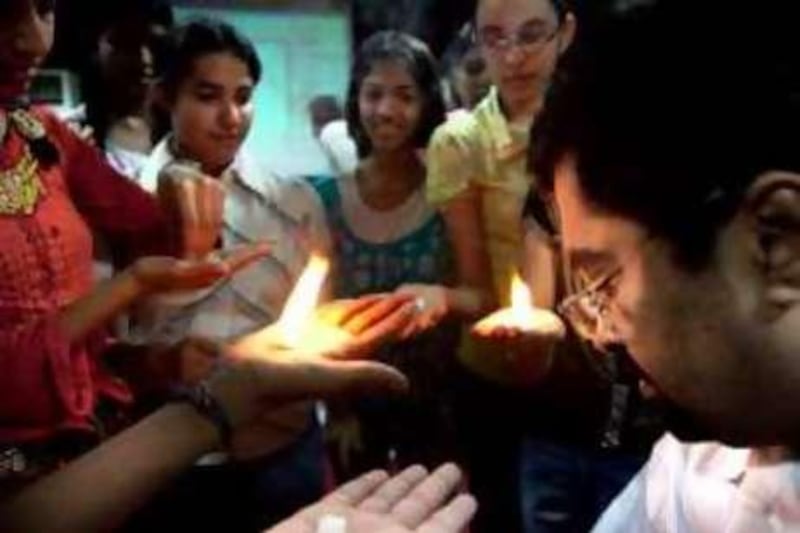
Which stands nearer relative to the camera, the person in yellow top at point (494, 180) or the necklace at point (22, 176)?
the necklace at point (22, 176)

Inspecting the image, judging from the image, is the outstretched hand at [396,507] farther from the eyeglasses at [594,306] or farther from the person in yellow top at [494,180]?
the person in yellow top at [494,180]

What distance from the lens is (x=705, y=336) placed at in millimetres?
1365

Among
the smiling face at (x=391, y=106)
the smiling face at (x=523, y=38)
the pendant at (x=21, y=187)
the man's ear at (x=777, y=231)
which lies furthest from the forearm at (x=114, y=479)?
the smiling face at (x=391, y=106)

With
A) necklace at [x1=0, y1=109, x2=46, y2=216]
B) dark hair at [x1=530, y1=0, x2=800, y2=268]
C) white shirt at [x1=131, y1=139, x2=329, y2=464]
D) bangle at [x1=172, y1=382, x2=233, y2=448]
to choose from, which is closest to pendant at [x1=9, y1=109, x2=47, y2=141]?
necklace at [x1=0, y1=109, x2=46, y2=216]

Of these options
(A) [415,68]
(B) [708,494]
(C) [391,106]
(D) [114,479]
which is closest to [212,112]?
(C) [391,106]

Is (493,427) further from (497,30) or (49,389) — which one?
(49,389)

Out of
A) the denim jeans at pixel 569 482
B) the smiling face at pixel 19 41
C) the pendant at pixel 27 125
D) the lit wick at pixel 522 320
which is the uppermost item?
the smiling face at pixel 19 41

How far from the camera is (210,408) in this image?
2150 millimetres

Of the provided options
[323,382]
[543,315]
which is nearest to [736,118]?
[323,382]

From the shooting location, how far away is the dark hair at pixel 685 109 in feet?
4.08

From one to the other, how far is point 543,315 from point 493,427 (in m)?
0.81

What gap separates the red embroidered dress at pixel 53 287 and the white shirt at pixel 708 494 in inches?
44.1

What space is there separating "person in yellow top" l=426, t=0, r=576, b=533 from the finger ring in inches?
51.3

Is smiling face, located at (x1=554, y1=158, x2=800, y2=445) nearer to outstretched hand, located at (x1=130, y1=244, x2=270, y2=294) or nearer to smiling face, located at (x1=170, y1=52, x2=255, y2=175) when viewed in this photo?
outstretched hand, located at (x1=130, y1=244, x2=270, y2=294)
